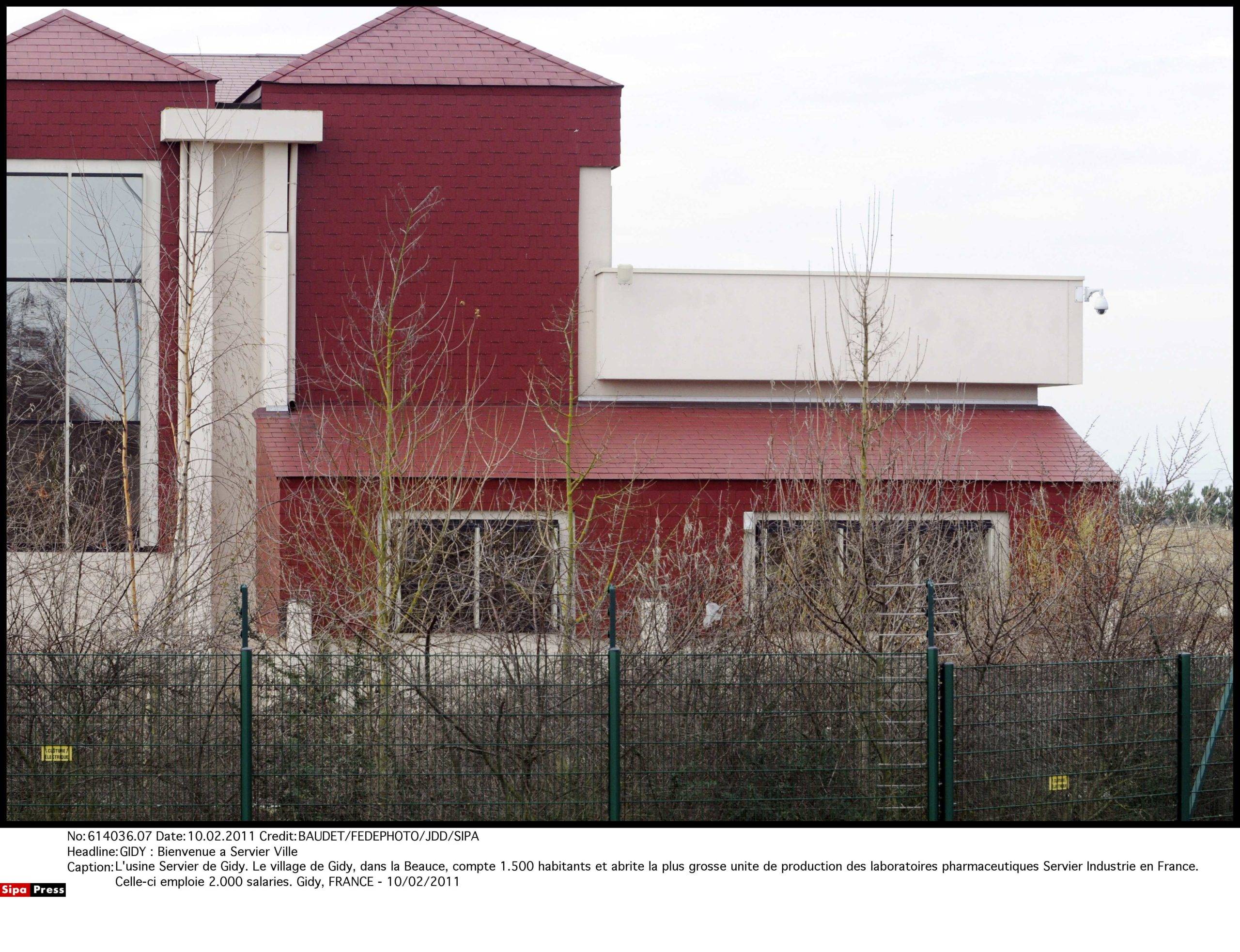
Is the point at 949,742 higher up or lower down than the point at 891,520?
lower down

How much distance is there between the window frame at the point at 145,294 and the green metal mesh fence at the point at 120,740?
438 inches

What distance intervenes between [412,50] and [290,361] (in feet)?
18.8

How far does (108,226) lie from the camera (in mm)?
19875

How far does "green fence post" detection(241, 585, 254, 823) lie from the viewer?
8.62 metres

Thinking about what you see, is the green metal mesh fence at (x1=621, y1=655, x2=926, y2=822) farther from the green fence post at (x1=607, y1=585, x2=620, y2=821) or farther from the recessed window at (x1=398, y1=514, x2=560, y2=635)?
the recessed window at (x1=398, y1=514, x2=560, y2=635)

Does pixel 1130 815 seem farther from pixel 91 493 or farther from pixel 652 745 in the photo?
pixel 91 493

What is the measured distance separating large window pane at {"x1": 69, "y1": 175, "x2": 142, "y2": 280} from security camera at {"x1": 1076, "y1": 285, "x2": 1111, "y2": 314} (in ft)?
50.5

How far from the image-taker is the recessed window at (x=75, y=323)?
19.8m

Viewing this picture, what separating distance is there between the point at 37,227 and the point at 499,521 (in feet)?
28.1

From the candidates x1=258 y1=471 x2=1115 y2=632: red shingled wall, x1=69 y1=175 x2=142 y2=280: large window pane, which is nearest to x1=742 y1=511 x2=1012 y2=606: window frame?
x1=258 y1=471 x2=1115 y2=632: red shingled wall

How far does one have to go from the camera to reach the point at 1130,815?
9.62 m

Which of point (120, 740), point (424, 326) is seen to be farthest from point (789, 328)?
point (120, 740)

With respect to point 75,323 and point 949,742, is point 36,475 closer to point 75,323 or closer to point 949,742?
point 75,323
